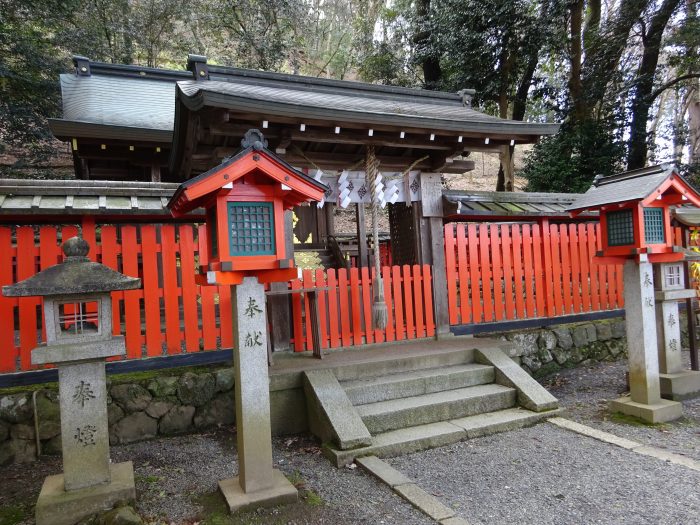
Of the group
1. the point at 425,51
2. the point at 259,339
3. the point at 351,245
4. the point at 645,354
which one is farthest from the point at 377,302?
the point at 425,51

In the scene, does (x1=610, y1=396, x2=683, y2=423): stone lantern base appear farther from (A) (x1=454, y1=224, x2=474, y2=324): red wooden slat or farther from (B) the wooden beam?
(B) the wooden beam

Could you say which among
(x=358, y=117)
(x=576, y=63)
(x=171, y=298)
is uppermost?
(x=576, y=63)

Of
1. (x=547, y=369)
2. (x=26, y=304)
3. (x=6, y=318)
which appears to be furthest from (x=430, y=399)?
(x=6, y=318)

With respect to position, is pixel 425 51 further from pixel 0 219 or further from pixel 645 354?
pixel 0 219

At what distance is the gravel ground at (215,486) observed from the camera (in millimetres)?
3344

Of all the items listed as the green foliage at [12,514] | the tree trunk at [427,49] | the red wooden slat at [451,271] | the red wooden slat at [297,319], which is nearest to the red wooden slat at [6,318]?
the green foliage at [12,514]

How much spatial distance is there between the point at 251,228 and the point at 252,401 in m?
1.45

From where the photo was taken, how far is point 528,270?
752 centimetres

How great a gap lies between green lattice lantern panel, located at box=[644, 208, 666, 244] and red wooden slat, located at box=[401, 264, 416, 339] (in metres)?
3.10

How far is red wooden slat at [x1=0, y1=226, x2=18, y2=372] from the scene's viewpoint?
15.3 feet

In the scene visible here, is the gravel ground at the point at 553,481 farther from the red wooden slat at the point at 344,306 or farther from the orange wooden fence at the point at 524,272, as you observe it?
the orange wooden fence at the point at 524,272

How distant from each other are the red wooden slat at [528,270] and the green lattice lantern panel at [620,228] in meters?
1.89

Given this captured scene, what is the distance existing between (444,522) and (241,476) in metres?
1.66

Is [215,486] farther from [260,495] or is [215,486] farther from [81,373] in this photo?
[81,373]
